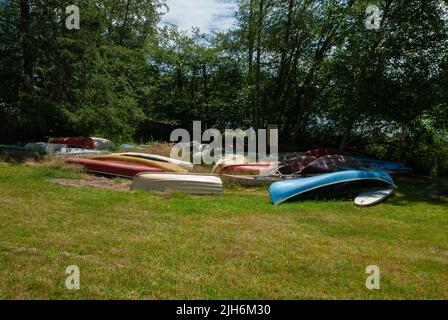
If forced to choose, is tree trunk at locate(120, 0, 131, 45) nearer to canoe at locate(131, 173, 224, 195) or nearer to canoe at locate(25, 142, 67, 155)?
canoe at locate(25, 142, 67, 155)

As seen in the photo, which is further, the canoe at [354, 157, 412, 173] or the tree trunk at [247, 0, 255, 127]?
the tree trunk at [247, 0, 255, 127]

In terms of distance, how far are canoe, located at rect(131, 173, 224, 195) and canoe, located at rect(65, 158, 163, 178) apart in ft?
4.49

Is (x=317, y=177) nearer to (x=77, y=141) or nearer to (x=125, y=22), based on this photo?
(x=77, y=141)

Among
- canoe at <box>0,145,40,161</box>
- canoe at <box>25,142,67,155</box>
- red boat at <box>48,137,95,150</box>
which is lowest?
canoe at <box>0,145,40,161</box>

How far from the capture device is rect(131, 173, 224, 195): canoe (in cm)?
873

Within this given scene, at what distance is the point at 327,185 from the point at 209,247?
4.51 m

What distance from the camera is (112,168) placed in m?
10.5

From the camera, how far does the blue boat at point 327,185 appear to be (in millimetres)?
8141

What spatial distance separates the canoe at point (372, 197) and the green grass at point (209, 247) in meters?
0.24

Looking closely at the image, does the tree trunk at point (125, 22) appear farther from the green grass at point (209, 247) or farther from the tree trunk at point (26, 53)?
the green grass at point (209, 247)

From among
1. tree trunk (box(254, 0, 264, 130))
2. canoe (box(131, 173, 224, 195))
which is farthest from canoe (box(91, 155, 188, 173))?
tree trunk (box(254, 0, 264, 130))
